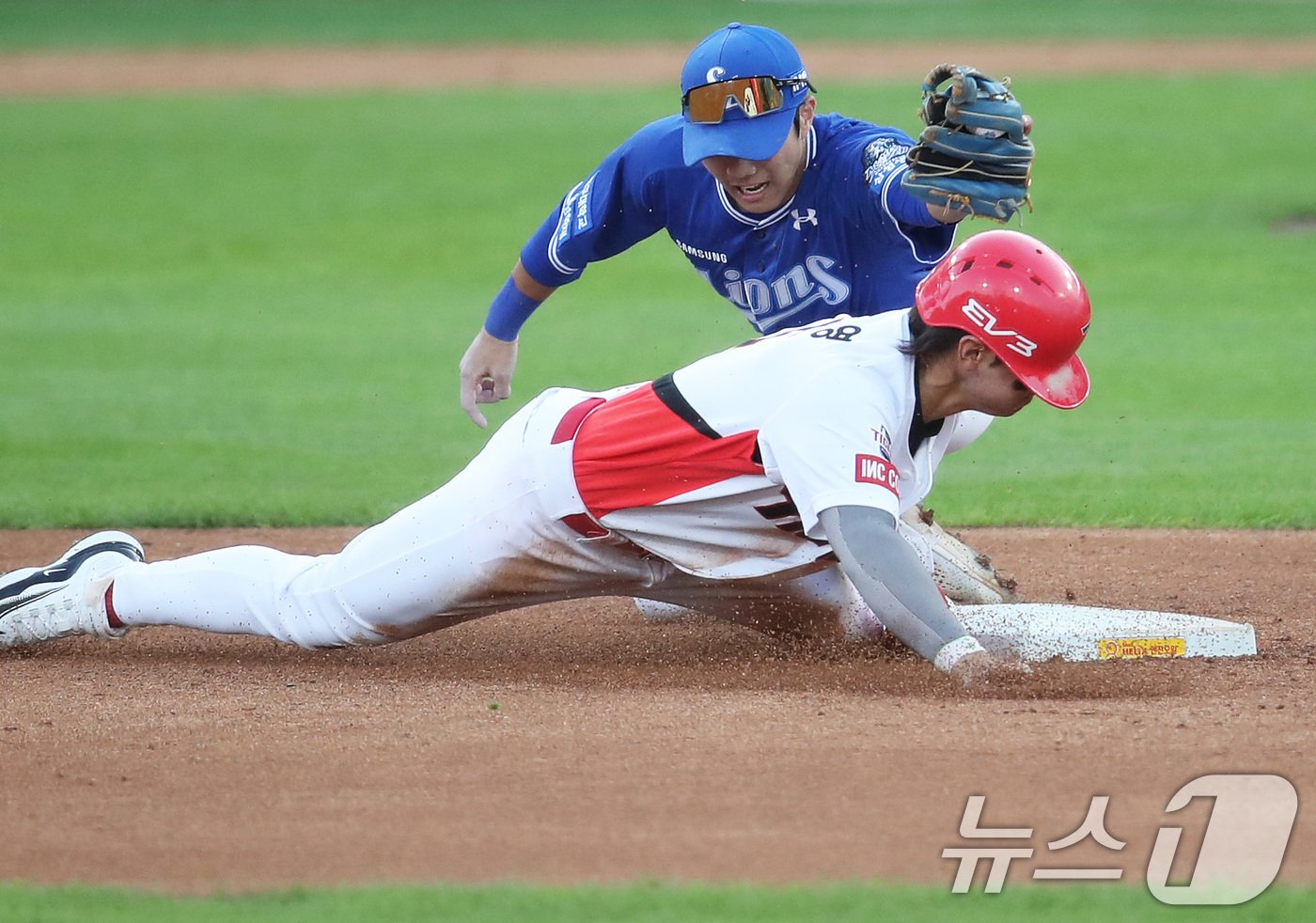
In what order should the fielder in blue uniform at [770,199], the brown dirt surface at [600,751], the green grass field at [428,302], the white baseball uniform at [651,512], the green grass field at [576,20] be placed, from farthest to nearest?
the green grass field at [576,20], the green grass field at [428,302], the fielder in blue uniform at [770,199], the white baseball uniform at [651,512], the brown dirt surface at [600,751]

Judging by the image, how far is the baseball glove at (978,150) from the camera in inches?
200

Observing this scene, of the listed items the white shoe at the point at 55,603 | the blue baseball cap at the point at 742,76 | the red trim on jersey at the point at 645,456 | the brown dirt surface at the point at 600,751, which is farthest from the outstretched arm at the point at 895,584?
the white shoe at the point at 55,603

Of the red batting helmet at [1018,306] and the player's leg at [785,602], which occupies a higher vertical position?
the red batting helmet at [1018,306]

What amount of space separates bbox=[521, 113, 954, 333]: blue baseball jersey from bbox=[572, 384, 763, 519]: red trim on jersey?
3.26 feet

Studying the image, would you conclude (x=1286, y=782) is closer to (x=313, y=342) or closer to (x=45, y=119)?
(x=313, y=342)

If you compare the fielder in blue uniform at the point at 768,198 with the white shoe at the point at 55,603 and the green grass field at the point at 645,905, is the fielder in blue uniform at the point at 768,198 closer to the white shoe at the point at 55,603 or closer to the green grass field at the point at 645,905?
the white shoe at the point at 55,603

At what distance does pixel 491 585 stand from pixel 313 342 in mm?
8705

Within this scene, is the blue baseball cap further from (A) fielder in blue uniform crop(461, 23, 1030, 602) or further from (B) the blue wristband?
(B) the blue wristband

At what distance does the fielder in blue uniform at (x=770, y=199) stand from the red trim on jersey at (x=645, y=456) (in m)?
0.98

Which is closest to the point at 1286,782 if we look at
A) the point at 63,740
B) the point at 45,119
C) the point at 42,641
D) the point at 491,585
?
the point at 491,585

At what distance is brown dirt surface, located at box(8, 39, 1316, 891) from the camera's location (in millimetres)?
3715

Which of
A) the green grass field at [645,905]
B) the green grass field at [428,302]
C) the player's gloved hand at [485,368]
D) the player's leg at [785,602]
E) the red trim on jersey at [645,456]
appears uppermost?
the red trim on jersey at [645,456]

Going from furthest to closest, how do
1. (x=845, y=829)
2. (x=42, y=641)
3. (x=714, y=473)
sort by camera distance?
(x=42, y=641)
(x=714, y=473)
(x=845, y=829)

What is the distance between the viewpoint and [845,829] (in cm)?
380
